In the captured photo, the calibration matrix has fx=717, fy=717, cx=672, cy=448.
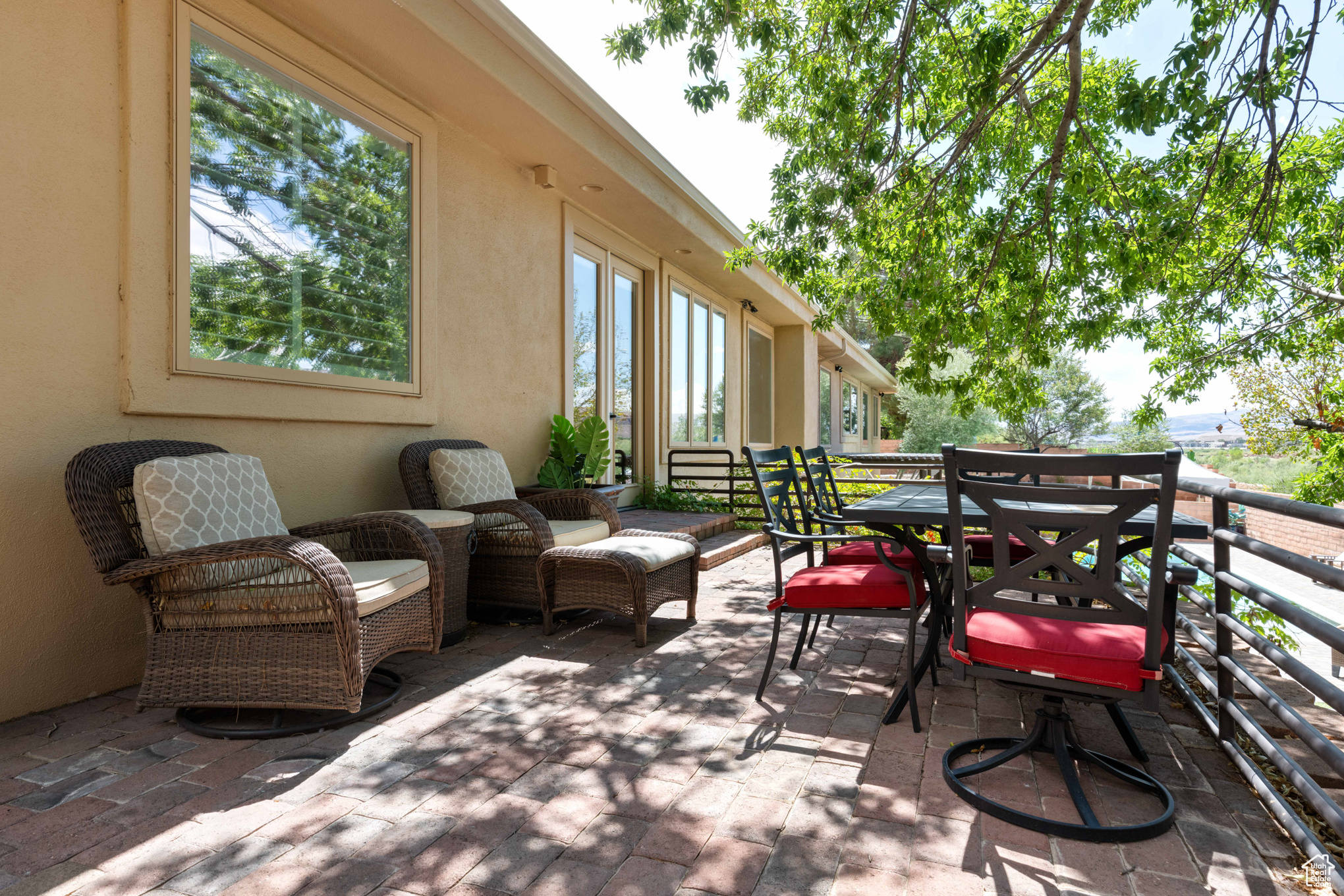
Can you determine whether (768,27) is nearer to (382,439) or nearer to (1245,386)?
(382,439)

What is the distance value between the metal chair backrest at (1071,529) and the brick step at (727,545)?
3725 millimetres

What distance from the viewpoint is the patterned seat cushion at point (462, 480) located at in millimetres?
4051

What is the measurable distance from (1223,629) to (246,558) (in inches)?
126

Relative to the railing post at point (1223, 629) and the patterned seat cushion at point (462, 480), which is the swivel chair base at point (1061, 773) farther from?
the patterned seat cushion at point (462, 480)

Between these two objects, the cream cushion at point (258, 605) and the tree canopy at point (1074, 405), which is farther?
the tree canopy at point (1074, 405)

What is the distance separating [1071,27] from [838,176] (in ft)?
4.77

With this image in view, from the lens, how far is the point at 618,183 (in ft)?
19.2

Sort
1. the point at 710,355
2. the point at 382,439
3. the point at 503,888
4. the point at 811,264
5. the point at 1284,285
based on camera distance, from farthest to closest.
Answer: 1. the point at 710,355
2. the point at 1284,285
3. the point at 811,264
4. the point at 382,439
5. the point at 503,888

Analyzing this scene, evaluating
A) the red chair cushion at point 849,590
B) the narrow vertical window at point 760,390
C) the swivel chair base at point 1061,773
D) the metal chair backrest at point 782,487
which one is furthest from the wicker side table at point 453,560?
the narrow vertical window at point 760,390

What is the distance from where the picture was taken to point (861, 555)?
130 inches

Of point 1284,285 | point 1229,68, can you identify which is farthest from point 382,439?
point 1284,285

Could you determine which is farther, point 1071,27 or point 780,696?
point 1071,27

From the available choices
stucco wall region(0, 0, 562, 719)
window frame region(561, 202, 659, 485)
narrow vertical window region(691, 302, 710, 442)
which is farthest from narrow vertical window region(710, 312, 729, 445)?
stucco wall region(0, 0, 562, 719)

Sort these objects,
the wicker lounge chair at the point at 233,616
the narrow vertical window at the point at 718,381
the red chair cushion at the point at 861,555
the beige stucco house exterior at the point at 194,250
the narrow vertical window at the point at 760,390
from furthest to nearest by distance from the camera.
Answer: the narrow vertical window at the point at 760,390
the narrow vertical window at the point at 718,381
the red chair cushion at the point at 861,555
the beige stucco house exterior at the point at 194,250
the wicker lounge chair at the point at 233,616
